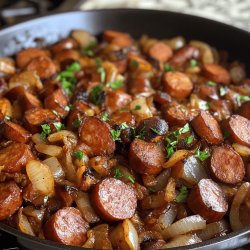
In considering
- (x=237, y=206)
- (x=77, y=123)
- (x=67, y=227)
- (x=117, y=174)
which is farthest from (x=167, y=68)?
(x=67, y=227)

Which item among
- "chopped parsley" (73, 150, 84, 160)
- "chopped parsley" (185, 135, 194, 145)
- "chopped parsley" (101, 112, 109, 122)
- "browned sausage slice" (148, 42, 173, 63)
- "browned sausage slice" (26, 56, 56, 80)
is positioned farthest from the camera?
"browned sausage slice" (148, 42, 173, 63)

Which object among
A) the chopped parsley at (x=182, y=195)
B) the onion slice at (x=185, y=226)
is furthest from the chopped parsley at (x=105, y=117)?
the onion slice at (x=185, y=226)

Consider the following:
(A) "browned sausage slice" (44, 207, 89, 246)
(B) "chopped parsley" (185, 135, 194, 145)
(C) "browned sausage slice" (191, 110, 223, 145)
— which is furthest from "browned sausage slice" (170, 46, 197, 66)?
(A) "browned sausage slice" (44, 207, 89, 246)

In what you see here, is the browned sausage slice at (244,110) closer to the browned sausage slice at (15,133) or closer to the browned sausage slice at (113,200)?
the browned sausage slice at (113,200)

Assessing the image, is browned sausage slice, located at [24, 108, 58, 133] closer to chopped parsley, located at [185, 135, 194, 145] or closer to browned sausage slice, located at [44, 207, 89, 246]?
browned sausage slice, located at [44, 207, 89, 246]

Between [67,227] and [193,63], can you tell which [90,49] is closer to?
[193,63]

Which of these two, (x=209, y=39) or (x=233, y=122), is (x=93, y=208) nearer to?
(x=233, y=122)

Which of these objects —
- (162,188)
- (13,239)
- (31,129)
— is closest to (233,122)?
(162,188)
